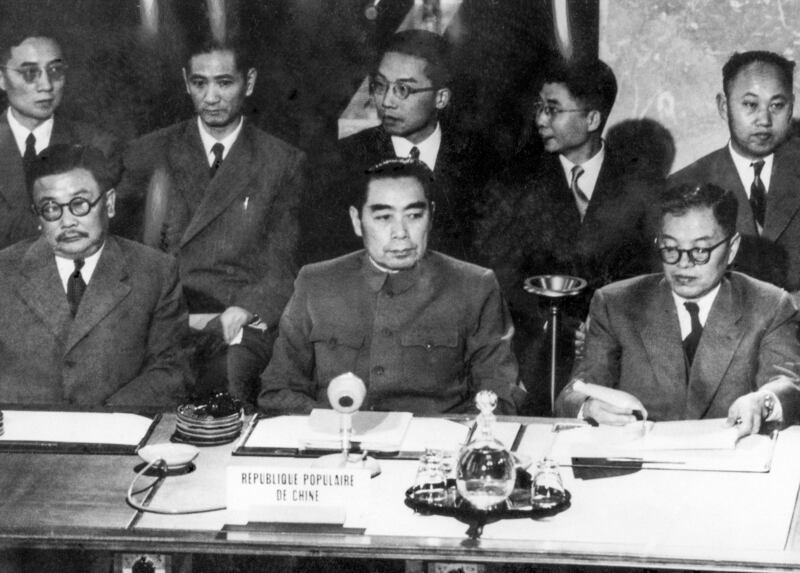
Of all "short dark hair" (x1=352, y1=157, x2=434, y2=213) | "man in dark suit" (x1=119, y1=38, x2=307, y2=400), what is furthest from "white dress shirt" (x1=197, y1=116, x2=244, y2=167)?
"short dark hair" (x1=352, y1=157, x2=434, y2=213)

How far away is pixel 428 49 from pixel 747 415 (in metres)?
1.70

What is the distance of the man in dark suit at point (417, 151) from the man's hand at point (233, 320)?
0.34 metres

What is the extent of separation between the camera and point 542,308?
14.5 feet

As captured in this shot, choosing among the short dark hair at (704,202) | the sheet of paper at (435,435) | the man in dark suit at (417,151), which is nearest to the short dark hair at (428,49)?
the man in dark suit at (417,151)

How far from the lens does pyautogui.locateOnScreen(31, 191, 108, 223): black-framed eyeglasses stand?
444 centimetres

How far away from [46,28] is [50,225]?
2.33 feet

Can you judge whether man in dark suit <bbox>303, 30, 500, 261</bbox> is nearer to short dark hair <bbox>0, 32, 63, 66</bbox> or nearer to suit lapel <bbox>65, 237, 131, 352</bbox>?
suit lapel <bbox>65, 237, 131, 352</bbox>

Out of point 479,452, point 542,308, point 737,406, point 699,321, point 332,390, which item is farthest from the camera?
point 542,308

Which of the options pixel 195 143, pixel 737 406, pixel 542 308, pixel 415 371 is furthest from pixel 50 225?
pixel 737 406

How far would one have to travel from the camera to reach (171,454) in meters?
3.30

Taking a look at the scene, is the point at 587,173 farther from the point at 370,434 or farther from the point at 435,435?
the point at 370,434

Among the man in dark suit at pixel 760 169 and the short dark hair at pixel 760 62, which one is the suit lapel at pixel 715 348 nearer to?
the man in dark suit at pixel 760 169

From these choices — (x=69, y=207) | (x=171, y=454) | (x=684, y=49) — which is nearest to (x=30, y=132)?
(x=69, y=207)

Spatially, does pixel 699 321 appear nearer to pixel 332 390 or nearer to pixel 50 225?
pixel 332 390
